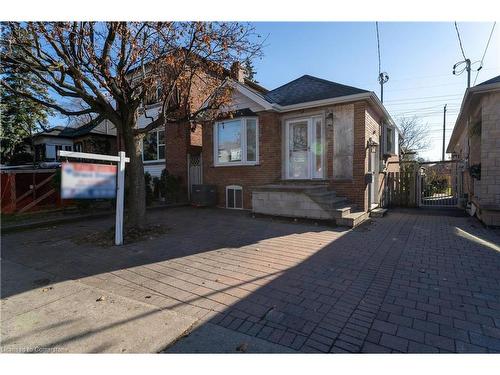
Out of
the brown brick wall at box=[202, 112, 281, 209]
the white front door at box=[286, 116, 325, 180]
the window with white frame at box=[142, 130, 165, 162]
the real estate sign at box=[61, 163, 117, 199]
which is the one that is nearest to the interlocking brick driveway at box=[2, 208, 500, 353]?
the real estate sign at box=[61, 163, 117, 199]

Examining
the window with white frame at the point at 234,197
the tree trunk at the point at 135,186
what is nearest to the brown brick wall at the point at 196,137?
the window with white frame at the point at 234,197

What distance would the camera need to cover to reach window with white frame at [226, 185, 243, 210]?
34.5ft

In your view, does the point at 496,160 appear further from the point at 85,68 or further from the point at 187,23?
the point at 85,68

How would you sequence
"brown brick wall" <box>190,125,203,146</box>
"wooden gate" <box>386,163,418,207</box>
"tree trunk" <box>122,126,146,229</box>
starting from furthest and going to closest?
"brown brick wall" <box>190,125,203,146</box>, "wooden gate" <box>386,163,418,207</box>, "tree trunk" <box>122,126,146,229</box>

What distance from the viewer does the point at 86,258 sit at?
15.9 ft

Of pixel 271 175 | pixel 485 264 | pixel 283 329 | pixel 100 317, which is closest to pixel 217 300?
pixel 283 329

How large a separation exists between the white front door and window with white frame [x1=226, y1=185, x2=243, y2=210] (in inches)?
78.8

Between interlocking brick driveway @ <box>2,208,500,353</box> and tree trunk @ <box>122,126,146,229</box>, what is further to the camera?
tree trunk @ <box>122,126,146,229</box>

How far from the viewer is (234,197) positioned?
10656 millimetres

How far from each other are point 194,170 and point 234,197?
9.66 feet

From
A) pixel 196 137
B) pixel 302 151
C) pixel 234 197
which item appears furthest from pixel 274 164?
pixel 196 137

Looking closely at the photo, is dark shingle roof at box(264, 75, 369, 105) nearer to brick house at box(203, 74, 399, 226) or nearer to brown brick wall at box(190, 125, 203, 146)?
→ brick house at box(203, 74, 399, 226)

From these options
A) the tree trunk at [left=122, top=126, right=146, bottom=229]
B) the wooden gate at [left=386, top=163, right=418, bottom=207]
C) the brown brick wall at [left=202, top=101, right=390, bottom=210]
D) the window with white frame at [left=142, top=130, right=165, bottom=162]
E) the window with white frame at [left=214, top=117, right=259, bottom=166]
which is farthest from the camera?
the window with white frame at [left=142, top=130, right=165, bottom=162]

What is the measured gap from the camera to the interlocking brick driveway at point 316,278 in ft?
8.34
